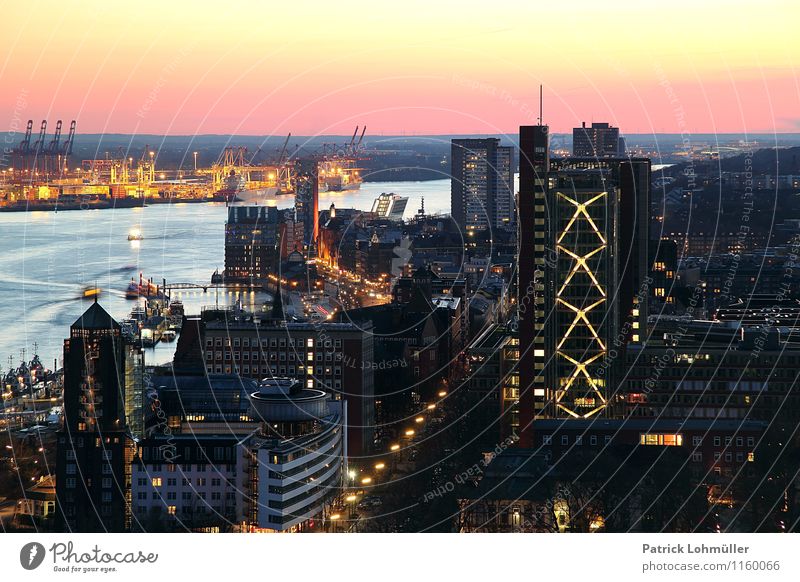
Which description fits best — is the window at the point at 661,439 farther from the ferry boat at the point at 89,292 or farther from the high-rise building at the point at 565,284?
the ferry boat at the point at 89,292

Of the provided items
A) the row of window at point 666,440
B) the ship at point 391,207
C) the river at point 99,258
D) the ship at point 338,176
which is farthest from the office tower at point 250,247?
the row of window at point 666,440

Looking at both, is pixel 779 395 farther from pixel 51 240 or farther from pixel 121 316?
pixel 51 240

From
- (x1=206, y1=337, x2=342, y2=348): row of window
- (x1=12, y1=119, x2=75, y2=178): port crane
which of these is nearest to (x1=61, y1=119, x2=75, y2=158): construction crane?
(x1=12, y1=119, x2=75, y2=178): port crane

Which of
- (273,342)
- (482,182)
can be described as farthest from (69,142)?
(273,342)

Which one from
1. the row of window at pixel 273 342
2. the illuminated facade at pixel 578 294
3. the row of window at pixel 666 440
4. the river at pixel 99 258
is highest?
the illuminated facade at pixel 578 294

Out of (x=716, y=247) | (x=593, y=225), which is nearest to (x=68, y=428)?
(x=593, y=225)

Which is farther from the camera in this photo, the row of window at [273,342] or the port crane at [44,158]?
the port crane at [44,158]

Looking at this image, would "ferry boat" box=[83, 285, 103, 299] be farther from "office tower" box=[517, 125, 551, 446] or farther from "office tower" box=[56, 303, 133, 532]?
"office tower" box=[56, 303, 133, 532]
